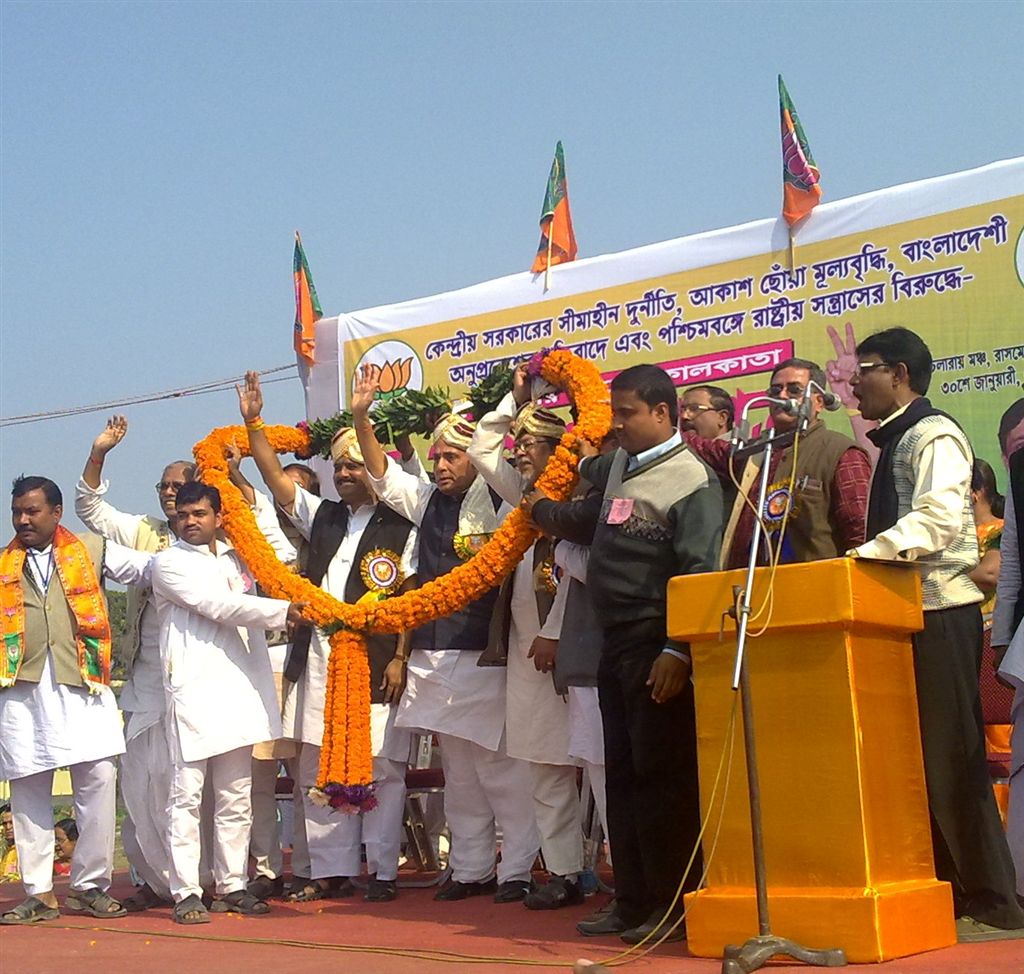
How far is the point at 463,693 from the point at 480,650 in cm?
22

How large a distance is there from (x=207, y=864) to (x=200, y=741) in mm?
1217

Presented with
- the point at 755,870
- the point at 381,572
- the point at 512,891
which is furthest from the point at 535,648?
the point at 755,870

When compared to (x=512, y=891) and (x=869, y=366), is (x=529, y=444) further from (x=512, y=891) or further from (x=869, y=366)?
(x=512, y=891)

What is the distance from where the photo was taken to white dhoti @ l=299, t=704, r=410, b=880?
7.02m

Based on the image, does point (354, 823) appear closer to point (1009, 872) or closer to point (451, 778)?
point (451, 778)

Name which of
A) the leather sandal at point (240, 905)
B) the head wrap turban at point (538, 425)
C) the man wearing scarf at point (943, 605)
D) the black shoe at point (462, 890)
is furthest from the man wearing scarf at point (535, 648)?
the man wearing scarf at point (943, 605)

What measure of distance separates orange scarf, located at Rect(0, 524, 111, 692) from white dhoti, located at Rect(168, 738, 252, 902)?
635mm

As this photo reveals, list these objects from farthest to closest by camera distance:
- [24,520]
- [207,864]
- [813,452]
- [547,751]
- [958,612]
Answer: [207,864], [24,520], [547,751], [813,452], [958,612]

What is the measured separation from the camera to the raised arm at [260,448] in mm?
7336

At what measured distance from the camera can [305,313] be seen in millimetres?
10312

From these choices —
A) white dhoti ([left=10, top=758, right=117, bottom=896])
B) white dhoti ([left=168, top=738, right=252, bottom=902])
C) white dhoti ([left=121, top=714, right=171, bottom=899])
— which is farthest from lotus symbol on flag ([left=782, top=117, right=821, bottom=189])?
white dhoti ([left=10, top=758, right=117, bottom=896])

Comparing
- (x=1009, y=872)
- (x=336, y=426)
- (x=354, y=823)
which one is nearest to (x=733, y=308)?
(x=336, y=426)

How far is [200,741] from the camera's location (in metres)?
6.46

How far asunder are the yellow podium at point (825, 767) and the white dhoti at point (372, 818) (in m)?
2.73
